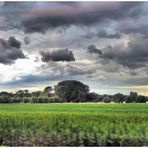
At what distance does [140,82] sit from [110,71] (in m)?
0.70

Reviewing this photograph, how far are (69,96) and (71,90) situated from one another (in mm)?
249

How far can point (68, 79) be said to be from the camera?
11695 mm

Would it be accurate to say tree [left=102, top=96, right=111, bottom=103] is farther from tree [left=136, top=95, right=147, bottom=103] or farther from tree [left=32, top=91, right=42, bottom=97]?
tree [left=32, top=91, right=42, bottom=97]

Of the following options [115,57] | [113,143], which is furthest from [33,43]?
[113,143]

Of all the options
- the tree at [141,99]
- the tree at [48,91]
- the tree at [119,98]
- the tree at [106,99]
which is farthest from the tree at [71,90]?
the tree at [141,99]

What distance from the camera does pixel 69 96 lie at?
1230 centimetres

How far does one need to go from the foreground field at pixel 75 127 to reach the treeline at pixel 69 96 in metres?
0.20

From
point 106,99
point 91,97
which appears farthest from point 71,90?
point 106,99

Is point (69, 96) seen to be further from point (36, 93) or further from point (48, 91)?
point (36, 93)

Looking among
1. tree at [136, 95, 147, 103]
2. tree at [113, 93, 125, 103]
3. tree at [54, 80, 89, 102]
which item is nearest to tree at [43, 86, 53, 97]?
tree at [54, 80, 89, 102]

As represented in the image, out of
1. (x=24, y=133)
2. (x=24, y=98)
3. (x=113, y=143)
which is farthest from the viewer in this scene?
(x=24, y=98)

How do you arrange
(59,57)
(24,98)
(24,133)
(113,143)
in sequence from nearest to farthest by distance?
(113,143)
(24,133)
(59,57)
(24,98)

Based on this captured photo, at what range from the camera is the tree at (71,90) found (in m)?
11.7

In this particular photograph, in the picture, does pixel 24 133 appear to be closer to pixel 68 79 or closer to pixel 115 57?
pixel 68 79
